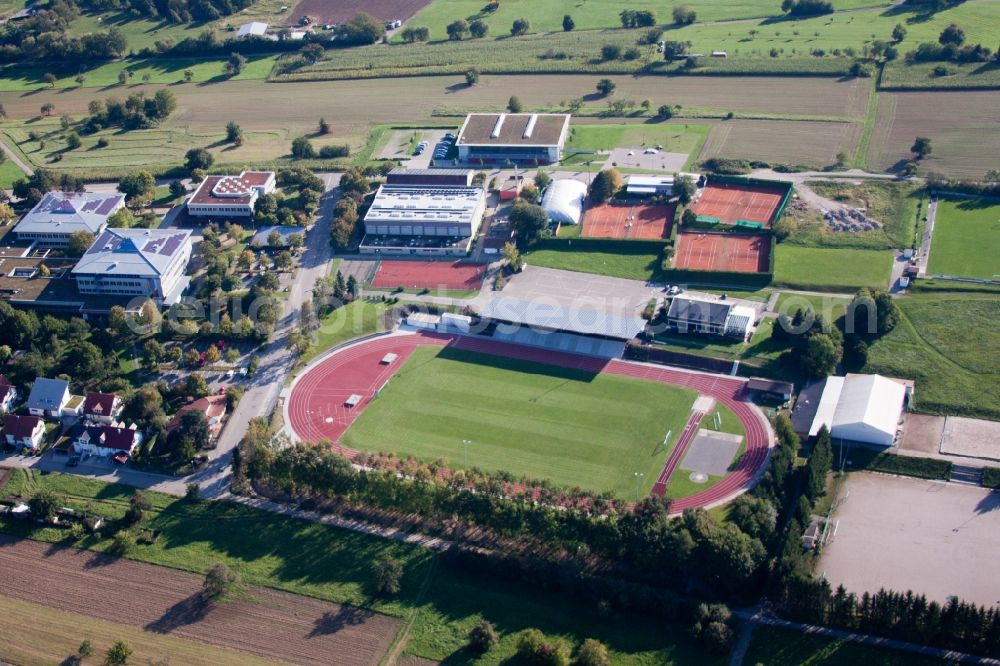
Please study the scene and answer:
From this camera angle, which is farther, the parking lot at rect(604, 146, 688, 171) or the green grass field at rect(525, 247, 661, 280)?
the parking lot at rect(604, 146, 688, 171)

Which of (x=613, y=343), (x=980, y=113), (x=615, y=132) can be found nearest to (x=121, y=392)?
(x=613, y=343)

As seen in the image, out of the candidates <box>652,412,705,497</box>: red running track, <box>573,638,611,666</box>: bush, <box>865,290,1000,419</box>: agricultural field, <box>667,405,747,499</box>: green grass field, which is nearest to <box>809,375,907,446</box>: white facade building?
<box>865,290,1000,419</box>: agricultural field

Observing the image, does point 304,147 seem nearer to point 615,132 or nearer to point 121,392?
point 615,132

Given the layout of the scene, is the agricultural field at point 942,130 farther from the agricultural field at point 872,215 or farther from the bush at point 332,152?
the bush at point 332,152

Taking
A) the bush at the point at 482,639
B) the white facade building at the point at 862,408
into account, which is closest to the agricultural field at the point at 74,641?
the bush at the point at 482,639

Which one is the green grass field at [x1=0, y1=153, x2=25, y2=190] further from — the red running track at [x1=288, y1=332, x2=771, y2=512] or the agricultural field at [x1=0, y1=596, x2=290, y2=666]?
the agricultural field at [x1=0, y1=596, x2=290, y2=666]
